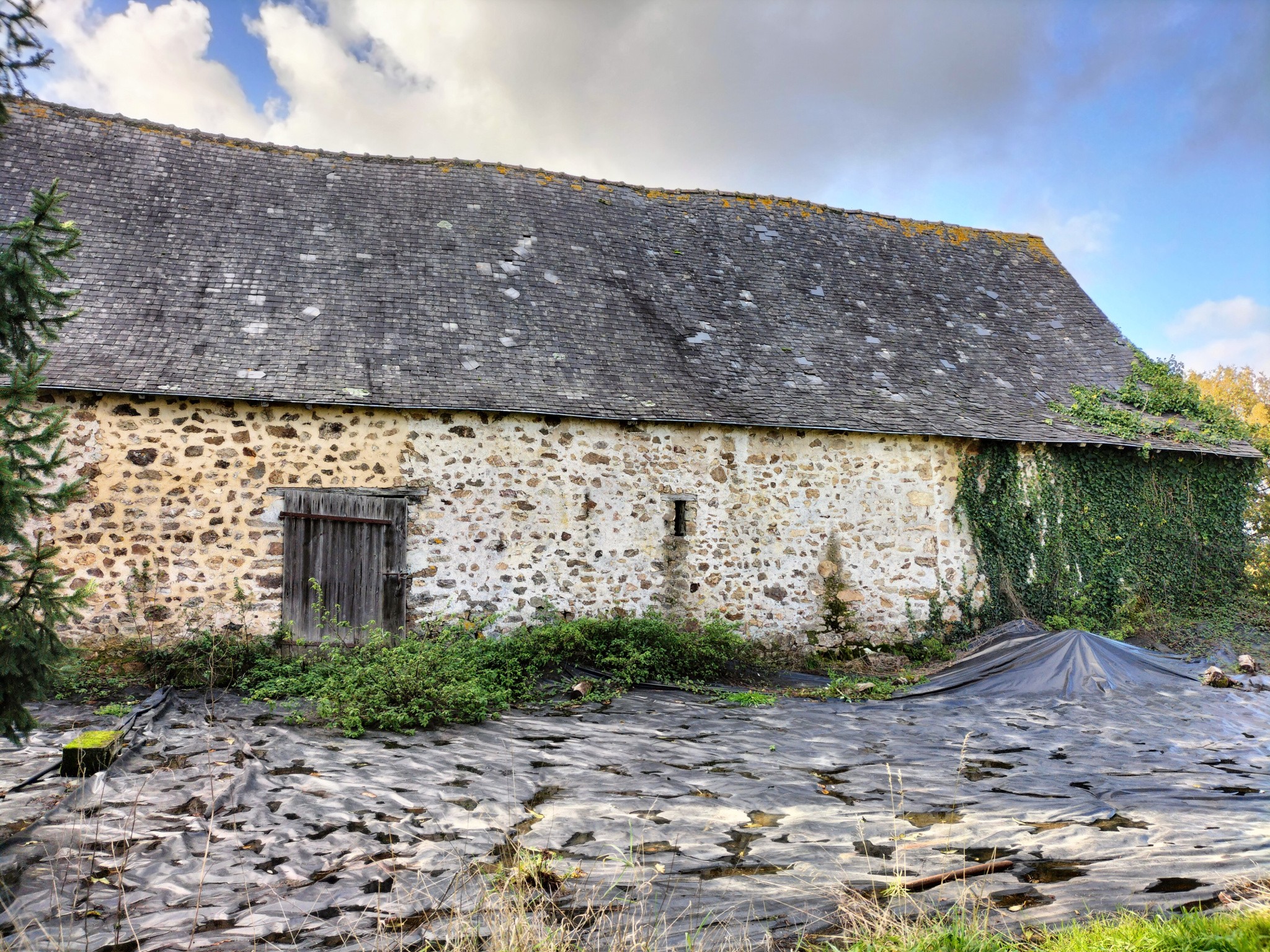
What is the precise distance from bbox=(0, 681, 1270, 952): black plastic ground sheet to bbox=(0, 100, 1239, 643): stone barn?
7.97 feet

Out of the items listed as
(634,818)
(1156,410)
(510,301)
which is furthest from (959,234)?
(634,818)

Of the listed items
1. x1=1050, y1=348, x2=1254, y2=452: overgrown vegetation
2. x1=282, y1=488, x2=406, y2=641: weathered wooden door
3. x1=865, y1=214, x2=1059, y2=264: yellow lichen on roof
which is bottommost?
x1=282, y1=488, x2=406, y2=641: weathered wooden door

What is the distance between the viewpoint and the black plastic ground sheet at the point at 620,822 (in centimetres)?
329

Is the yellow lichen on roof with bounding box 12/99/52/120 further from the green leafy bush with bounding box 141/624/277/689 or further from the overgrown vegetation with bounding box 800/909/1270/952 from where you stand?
the overgrown vegetation with bounding box 800/909/1270/952

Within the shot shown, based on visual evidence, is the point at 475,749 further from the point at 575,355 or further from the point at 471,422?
the point at 575,355

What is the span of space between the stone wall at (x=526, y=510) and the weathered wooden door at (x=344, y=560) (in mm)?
166

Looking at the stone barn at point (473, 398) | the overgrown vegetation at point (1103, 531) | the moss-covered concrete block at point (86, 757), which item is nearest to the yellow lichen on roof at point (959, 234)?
the stone barn at point (473, 398)

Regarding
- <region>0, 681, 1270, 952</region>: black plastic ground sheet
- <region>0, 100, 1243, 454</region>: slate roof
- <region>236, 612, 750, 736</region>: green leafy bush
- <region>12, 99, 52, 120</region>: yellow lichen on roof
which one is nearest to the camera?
<region>0, 681, 1270, 952</region>: black plastic ground sheet

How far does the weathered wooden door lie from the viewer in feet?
28.0

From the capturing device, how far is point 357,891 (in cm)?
347

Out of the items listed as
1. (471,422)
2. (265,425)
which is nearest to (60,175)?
(265,425)

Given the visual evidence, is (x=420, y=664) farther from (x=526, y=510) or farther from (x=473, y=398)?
(x=473, y=398)

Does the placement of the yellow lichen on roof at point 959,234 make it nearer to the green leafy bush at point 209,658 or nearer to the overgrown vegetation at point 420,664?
the overgrown vegetation at point 420,664

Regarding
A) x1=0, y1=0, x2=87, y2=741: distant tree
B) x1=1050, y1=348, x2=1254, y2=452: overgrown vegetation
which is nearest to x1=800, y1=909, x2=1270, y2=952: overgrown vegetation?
x1=0, y1=0, x2=87, y2=741: distant tree
